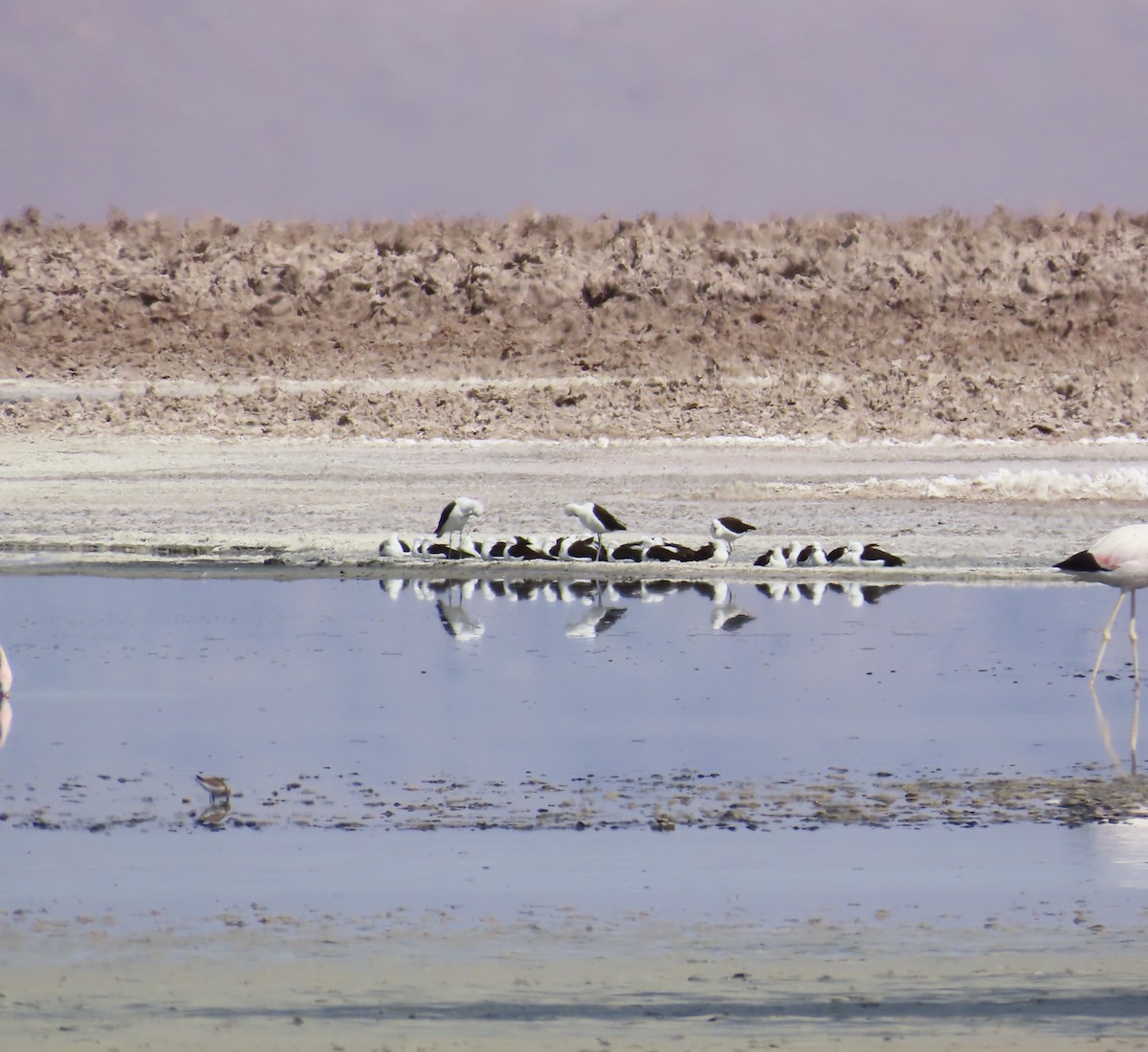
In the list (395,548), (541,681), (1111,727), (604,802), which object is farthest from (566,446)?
(604,802)

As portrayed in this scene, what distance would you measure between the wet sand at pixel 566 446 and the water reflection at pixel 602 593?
1.16m

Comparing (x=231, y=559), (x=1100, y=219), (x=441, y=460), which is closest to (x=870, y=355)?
(x=1100, y=219)

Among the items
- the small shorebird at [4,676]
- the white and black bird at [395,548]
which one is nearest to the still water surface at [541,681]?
the small shorebird at [4,676]

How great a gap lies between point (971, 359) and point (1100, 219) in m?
16.9

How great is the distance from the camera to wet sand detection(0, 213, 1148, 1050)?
509 cm

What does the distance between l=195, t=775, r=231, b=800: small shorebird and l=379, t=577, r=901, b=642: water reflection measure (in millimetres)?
5330

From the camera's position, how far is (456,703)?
32.2ft

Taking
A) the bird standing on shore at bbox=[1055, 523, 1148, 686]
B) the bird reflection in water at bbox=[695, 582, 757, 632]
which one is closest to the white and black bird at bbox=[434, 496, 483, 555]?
the bird reflection in water at bbox=[695, 582, 757, 632]

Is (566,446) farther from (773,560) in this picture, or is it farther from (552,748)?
(552,748)

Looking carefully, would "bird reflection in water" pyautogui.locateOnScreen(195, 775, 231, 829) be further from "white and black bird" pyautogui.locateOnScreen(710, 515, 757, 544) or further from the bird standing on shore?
"white and black bird" pyautogui.locateOnScreen(710, 515, 757, 544)

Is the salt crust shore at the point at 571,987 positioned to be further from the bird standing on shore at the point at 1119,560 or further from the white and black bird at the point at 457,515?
the white and black bird at the point at 457,515

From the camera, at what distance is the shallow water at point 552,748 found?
631 cm

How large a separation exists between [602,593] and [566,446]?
23233 millimetres

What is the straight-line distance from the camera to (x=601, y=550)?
16.9m
